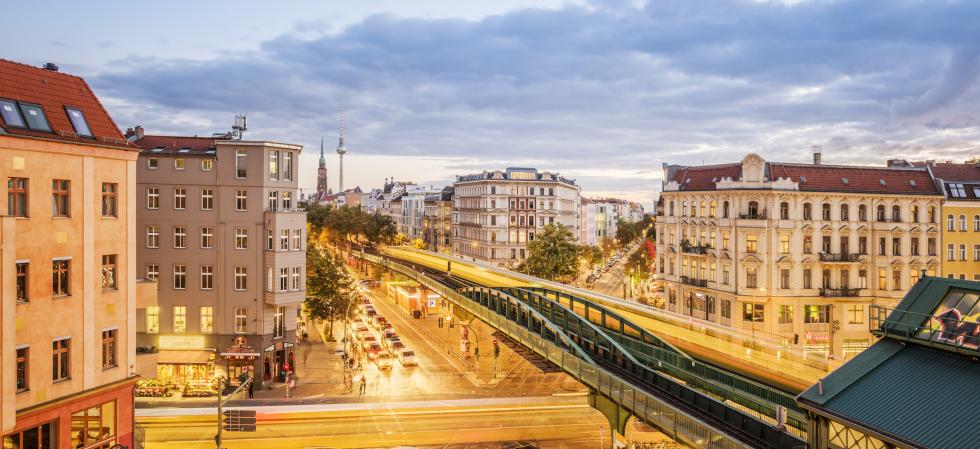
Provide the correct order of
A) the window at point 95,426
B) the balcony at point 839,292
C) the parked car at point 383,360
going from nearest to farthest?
1. the window at point 95,426
2. the parked car at point 383,360
3. the balcony at point 839,292

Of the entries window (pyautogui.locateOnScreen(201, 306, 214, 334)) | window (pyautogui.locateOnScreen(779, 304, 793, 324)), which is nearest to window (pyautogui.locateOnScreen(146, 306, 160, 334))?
window (pyautogui.locateOnScreen(201, 306, 214, 334))

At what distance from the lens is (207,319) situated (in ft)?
168

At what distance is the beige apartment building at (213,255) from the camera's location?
167 ft

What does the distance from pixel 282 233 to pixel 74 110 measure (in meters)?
22.1

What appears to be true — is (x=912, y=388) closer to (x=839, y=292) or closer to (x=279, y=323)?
(x=279, y=323)

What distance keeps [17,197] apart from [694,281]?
57156mm

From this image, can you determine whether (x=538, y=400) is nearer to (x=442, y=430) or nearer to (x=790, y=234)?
(x=442, y=430)

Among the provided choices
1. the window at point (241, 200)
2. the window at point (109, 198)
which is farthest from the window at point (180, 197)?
the window at point (109, 198)

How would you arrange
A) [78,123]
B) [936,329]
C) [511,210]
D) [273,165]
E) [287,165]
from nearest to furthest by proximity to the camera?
[936,329] < [78,123] < [273,165] < [287,165] < [511,210]

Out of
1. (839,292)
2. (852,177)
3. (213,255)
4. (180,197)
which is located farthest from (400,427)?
(852,177)

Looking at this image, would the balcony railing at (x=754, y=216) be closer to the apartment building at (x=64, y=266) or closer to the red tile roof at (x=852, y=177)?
the red tile roof at (x=852, y=177)

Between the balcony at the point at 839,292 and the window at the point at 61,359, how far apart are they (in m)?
58.8

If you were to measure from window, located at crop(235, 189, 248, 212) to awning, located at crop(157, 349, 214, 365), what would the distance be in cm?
1105

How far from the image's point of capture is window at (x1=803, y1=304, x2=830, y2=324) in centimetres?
6178
